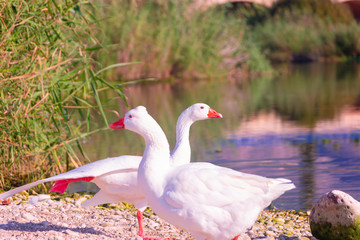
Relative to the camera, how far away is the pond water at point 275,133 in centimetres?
706

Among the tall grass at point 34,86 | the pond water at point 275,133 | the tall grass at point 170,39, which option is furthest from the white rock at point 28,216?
the tall grass at point 170,39

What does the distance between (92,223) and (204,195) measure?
1415 mm

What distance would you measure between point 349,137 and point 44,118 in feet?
17.9

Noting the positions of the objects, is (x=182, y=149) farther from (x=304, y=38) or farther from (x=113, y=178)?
(x=304, y=38)

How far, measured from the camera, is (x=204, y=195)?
3902 mm

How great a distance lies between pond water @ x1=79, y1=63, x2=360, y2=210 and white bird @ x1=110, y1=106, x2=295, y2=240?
191 centimetres

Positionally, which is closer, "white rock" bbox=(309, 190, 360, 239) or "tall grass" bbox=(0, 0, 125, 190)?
"white rock" bbox=(309, 190, 360, 239)

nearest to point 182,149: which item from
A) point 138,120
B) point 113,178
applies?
point 113,178

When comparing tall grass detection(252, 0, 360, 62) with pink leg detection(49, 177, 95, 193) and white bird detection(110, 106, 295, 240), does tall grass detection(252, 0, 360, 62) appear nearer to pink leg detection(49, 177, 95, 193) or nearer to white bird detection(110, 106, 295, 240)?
pink leg detection(49, 177, 95, 193)

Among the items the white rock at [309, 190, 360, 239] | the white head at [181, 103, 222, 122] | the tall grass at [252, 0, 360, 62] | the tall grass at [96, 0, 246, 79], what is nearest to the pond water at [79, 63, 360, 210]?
the white rock at [309, 190, 360, 239]

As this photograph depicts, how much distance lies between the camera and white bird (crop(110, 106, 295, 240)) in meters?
3.87

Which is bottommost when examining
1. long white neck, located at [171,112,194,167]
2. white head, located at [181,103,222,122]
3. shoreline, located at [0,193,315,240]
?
shoreline, located at [0,193,315,240]

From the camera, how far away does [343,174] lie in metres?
6.95

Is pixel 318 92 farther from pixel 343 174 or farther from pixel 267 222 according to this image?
pixel 267 222
